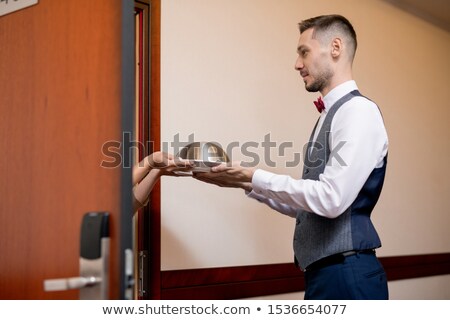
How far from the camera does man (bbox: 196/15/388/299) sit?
1.63 metres

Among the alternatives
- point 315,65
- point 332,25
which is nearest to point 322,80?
point 315,65

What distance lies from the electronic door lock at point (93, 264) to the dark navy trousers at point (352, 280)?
835 mm

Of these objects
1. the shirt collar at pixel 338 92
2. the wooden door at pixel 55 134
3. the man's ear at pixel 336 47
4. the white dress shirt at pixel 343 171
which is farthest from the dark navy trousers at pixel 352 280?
the wooden door at pixel 55 134

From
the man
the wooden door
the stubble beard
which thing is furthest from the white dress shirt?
the wooden door

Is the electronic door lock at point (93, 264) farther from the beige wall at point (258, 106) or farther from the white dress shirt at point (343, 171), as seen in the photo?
the beige wall at point (258, 106)

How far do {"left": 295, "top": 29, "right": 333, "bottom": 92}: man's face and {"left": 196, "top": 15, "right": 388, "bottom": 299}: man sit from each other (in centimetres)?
4

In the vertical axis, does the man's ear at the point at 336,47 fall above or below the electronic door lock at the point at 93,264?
above

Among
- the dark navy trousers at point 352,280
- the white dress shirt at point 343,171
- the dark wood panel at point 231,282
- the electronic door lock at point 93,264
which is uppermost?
the white dress shirt at point 343,171

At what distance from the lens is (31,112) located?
133cm

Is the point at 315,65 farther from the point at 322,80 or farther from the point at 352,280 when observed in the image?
the point at 352,280

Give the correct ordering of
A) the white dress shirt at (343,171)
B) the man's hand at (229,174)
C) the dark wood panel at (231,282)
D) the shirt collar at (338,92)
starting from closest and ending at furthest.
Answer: the white dress shirt at (343,171)
the man's hand at (229,174)
the shirt collar at (338,92)
the dark wood panel at (231,282)

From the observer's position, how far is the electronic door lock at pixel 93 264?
42.9 inches

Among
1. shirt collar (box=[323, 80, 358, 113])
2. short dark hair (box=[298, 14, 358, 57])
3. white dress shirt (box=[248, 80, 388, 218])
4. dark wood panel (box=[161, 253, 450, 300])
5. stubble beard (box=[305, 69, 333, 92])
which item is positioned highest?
short dark hair (box=[298, 14, 358, 57])

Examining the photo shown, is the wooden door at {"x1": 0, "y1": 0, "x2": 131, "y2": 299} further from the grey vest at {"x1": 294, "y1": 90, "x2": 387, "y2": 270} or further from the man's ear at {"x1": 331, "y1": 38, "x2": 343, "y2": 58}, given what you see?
the man's ear at {"x1": 331, "y1": 38, "x2": 343, "y2": 58}
